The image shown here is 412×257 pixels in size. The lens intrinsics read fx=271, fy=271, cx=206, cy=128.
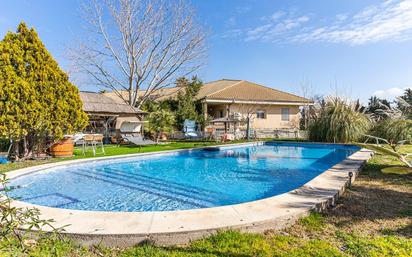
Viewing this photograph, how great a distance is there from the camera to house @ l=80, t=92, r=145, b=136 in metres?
19.2

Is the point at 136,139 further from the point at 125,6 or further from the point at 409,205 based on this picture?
the point at 409,205

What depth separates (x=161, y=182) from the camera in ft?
27.6

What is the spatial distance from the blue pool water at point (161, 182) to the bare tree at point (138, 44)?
14214 millimetres

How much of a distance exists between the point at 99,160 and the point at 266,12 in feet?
47.7

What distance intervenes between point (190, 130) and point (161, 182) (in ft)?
47.5

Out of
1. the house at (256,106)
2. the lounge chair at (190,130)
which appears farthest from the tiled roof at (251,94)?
the lounge chair at (190,130)

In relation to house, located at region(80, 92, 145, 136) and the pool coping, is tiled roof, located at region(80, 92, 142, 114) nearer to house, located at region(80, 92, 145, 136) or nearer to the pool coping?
house, located at region(80, 92, 145, 136)

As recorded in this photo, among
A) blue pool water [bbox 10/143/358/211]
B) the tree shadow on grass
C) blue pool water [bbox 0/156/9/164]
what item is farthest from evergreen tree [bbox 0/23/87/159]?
the tree shadow on grass

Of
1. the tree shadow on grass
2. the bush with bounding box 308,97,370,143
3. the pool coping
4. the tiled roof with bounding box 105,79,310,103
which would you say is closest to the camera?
the pool coping

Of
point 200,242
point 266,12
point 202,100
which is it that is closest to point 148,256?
point 200,242

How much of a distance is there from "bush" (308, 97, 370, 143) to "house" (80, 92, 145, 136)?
13049mm

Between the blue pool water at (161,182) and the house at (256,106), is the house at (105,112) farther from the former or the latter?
the blue pool water at (161,182)

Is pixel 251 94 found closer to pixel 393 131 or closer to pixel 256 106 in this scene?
pixel 256 106

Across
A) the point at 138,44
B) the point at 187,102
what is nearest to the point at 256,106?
the point at 187,102
